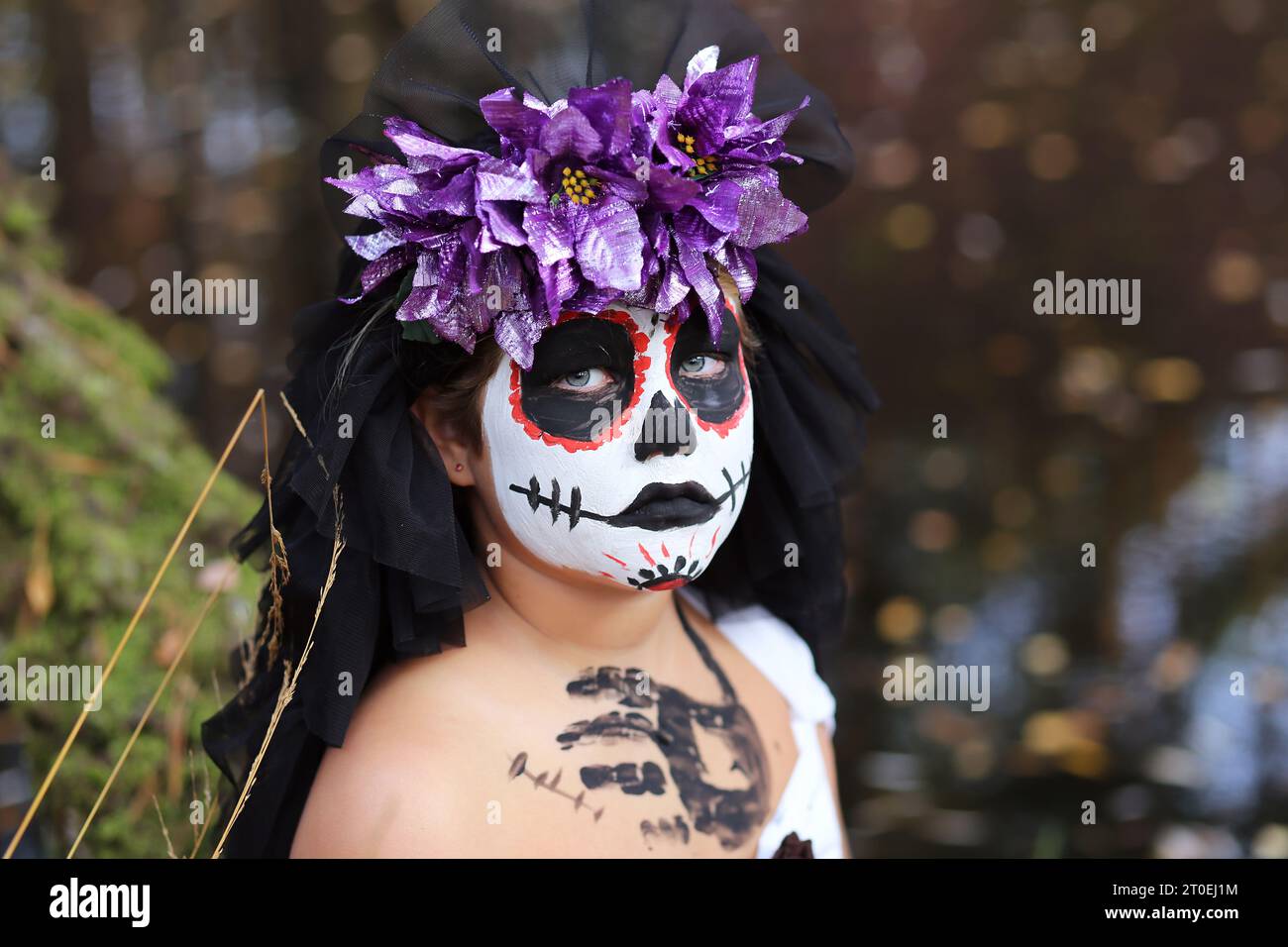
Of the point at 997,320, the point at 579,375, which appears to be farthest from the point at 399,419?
the point at 997,320

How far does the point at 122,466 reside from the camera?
2189 mm

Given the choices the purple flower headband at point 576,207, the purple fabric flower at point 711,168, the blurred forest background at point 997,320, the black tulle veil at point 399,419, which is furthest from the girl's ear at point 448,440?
the blurred forest background at point 997,320

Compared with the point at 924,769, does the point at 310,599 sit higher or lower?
higher

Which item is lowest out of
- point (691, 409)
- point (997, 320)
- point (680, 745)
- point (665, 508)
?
point (680, 745)

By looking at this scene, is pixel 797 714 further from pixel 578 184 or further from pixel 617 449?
pixel 578 184

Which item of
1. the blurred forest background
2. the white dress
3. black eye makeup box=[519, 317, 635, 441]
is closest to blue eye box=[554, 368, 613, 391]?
black eye makeup box=[519, 317, 635, 441]

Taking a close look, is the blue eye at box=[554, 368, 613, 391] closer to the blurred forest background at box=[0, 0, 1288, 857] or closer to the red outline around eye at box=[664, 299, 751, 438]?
the red outline around eye at box=[664, 299, 751, 438]

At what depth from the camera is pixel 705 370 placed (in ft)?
4.66

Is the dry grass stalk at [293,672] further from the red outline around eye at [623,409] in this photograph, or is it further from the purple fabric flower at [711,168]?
the purple fabric flower at [711,168]

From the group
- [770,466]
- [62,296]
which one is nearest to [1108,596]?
[770,466]

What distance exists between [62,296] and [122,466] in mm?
411

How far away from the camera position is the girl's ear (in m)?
1.47

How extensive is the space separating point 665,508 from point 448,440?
11.9 inches

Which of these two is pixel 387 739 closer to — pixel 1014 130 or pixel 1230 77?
pixel 1014 130
